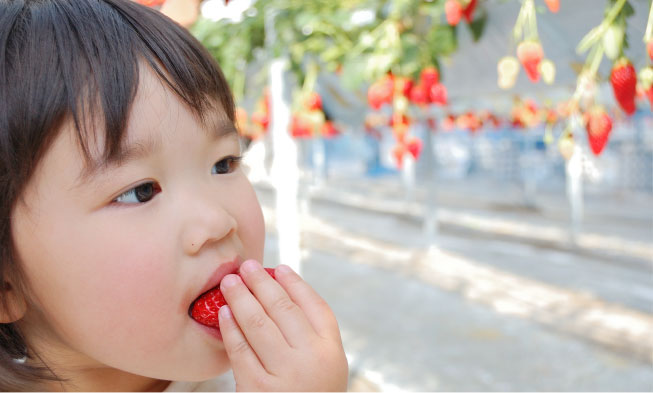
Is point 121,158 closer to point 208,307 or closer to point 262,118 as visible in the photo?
point 208,307

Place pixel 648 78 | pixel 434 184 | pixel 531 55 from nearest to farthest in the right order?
1. pixel 648 78
2. pixel 531 55
3. pixel 434 184

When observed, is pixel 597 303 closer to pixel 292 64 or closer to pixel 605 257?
pixel 605 257

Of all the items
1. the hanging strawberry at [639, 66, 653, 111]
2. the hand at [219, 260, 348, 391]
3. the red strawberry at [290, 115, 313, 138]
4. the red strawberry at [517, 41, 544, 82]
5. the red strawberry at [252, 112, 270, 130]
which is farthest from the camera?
the red strawberry at [252, 112, 270, 130]

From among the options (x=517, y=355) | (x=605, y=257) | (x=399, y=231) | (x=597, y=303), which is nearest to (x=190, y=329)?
(x=517, y=355)

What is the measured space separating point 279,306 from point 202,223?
0.28 ft

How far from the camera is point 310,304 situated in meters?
0.44

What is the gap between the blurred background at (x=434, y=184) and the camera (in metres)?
1.11

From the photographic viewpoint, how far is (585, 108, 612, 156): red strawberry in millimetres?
832

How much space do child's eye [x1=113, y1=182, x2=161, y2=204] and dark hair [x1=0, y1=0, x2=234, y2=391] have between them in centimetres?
3

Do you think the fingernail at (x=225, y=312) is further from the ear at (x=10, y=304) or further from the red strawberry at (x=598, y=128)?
the red strawberry at (x=598, y=128)

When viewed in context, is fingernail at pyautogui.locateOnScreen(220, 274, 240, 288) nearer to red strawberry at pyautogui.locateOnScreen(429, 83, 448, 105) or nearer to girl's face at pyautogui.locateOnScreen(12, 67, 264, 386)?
girl's face at pyautogui.locateOnScreen(12, 67, 264, 386)

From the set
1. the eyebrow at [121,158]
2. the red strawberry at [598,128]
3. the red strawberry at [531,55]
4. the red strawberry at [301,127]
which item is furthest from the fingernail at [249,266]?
the red strawberry at [301,127]

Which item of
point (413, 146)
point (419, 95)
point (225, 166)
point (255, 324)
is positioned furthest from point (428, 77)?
point (255, 324)

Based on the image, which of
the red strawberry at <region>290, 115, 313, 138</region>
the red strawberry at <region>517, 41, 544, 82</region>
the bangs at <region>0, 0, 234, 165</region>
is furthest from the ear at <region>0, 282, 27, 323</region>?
the red strawberry at <region>290, 115, 313, 138</region>
